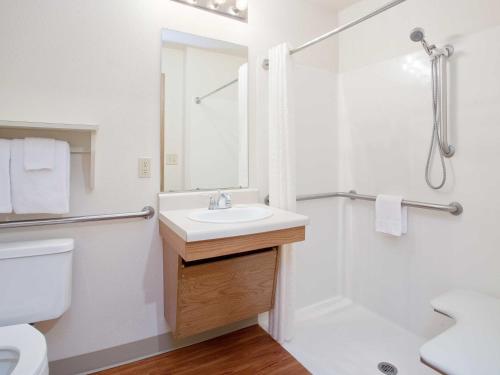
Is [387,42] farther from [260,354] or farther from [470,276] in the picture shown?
[260,354]

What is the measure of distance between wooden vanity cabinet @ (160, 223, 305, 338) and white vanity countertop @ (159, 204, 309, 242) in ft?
0.14

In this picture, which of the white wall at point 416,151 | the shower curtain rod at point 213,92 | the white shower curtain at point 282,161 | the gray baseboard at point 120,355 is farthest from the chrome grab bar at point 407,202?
the gray baseboard at point 120,355

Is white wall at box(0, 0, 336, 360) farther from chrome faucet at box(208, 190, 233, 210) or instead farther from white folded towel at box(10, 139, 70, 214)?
chrome faucet at box(208, 190, 233, 210)

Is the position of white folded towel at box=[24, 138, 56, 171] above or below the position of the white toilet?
above

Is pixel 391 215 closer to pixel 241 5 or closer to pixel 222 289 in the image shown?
pixel 222 289

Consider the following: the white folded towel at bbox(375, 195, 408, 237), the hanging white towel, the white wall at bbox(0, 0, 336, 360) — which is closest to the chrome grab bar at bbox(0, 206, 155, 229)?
the white wall at bbox(0, 0, 336, 360)

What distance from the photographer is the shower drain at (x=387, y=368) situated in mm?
1513

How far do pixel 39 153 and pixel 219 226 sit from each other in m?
0.84

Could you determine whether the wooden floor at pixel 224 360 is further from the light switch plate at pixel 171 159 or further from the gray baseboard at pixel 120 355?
the light switch plate at pixel 171 159

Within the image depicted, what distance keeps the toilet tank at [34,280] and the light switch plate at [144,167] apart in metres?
0.48

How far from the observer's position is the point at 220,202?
1.65 meters

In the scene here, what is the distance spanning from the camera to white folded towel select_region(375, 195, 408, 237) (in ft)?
5.96

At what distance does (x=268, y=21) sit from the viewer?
1.90m

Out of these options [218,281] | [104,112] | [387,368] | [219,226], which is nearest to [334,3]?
[104,112]
